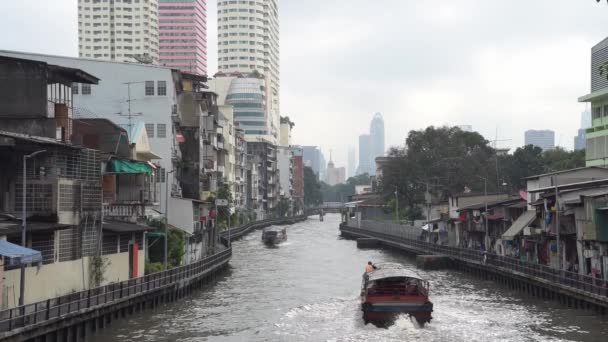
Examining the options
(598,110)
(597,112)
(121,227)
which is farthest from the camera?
(597,112)

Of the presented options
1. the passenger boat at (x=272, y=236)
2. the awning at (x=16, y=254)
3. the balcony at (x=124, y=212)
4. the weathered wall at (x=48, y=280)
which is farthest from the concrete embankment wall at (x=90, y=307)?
the passenger boat at (x=272, y=236)

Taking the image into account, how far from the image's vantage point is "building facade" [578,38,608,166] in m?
91.6

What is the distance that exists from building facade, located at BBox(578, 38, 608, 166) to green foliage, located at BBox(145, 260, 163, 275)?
4861cm

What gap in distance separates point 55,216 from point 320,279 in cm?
3603

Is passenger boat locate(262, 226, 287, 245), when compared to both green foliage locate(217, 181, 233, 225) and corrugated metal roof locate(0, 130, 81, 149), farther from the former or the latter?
corrugated metal roof locate(0, 130, 81, 149)

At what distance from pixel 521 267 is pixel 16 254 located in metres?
41.8

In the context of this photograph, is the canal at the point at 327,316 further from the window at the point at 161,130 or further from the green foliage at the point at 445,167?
the green foliage at the point at 445,167

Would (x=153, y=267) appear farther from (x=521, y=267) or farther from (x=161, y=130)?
(x=521, y=267)

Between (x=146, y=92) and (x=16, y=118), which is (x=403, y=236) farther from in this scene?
(x=16, y=118)

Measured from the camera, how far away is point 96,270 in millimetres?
52000

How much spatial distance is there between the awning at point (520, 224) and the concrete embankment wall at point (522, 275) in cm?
259

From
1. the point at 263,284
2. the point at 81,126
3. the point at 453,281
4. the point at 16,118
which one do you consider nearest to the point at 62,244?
the point at 16,118

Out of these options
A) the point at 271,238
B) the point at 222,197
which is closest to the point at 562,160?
the point at 271,238

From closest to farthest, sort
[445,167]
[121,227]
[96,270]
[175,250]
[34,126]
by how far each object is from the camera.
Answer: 1. [34,126]
2. [96,270]
3. [121,227]
4. [175,250]
5. [445,167]
